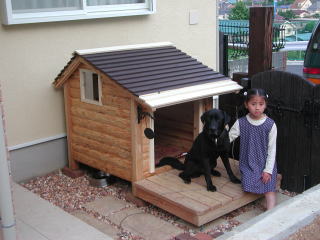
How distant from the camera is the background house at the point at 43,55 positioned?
5344 mm

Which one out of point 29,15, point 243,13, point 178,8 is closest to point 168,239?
point 29,15

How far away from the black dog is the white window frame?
2.22 meters

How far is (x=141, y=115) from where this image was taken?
476cm

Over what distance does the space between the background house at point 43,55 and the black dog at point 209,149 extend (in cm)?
186

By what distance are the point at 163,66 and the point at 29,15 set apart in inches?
65.3

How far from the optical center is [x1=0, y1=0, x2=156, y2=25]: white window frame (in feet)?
16.8

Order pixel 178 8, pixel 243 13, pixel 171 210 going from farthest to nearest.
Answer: pixel 243 13, pixel 178 8, pixel 171 210

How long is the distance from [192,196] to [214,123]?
750 millimetres

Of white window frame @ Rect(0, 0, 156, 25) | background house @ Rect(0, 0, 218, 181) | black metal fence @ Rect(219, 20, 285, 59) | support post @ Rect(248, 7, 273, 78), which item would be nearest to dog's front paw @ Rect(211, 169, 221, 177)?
support post @ Rect(248, 7, 273, 78)

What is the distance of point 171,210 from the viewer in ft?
14.8

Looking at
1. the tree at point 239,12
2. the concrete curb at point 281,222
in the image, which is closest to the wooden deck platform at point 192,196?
the concrete curb at point 281,222

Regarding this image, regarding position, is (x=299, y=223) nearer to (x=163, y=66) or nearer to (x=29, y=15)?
(x=163, y=66)

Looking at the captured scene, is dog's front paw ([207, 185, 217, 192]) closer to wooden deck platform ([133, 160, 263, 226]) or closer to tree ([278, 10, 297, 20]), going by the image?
wooden deck platform ([133, 160, 263, 226])

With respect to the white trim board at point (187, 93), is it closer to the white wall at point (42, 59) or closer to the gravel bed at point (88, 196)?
the gravel bed at point (88, 196)
